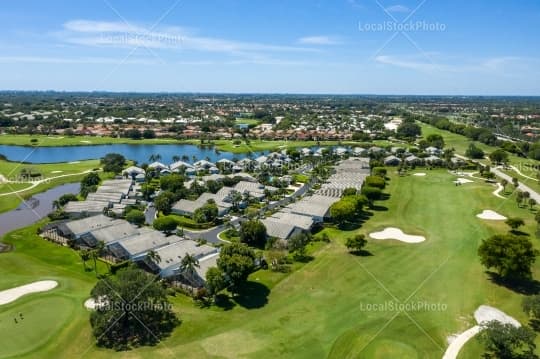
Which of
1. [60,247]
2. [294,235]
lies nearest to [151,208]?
[60,247]

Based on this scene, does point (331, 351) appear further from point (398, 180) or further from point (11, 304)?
point (398, 180)

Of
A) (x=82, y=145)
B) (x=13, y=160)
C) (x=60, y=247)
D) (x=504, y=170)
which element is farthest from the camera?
(x=82, y=145)

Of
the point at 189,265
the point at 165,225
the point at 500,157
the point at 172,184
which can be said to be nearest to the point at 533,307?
the point at 189,265

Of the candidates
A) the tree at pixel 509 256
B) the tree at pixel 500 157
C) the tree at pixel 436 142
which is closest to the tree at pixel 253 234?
the tree at pixel 509 256

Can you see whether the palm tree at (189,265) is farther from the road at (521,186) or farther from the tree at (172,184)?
the road at (521,186)

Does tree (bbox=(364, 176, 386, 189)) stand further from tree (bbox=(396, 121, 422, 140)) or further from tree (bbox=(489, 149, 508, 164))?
tree (bbox=(396, 121, 422, 140))
